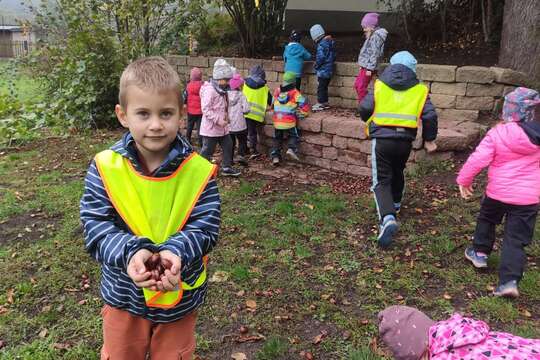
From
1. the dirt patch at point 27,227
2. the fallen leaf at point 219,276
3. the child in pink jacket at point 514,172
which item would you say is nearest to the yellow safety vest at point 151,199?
the fallen leaf at point 219,276

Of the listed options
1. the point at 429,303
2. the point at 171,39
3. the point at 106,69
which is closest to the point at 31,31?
the point at 106,69

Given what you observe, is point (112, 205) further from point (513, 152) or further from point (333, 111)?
point (333, 111)

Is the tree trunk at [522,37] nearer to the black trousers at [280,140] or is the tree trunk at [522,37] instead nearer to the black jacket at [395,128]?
the black jacket at [395,128]

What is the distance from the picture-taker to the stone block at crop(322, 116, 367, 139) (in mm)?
6480

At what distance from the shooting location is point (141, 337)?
79.3 inches

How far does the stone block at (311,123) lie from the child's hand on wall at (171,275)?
5470mm

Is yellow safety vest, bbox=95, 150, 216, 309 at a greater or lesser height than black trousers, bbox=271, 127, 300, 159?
greater

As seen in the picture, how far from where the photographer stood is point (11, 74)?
10633 millimetres

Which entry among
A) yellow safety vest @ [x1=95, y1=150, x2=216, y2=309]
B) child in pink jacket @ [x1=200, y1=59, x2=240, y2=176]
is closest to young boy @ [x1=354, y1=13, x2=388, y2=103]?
child in pink jacket @ [x1=200, y1=59, x2=240, y2=176]

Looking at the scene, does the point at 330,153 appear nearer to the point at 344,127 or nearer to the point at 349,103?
the point at 344,127

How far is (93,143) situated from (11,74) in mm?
3572

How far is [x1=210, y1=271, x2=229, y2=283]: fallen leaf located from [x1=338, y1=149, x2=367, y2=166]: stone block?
127 inches

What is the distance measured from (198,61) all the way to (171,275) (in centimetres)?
931

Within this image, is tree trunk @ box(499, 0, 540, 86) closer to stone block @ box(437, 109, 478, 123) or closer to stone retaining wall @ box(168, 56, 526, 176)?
stone retaining wall @ box(168, 56, 526, 176)
